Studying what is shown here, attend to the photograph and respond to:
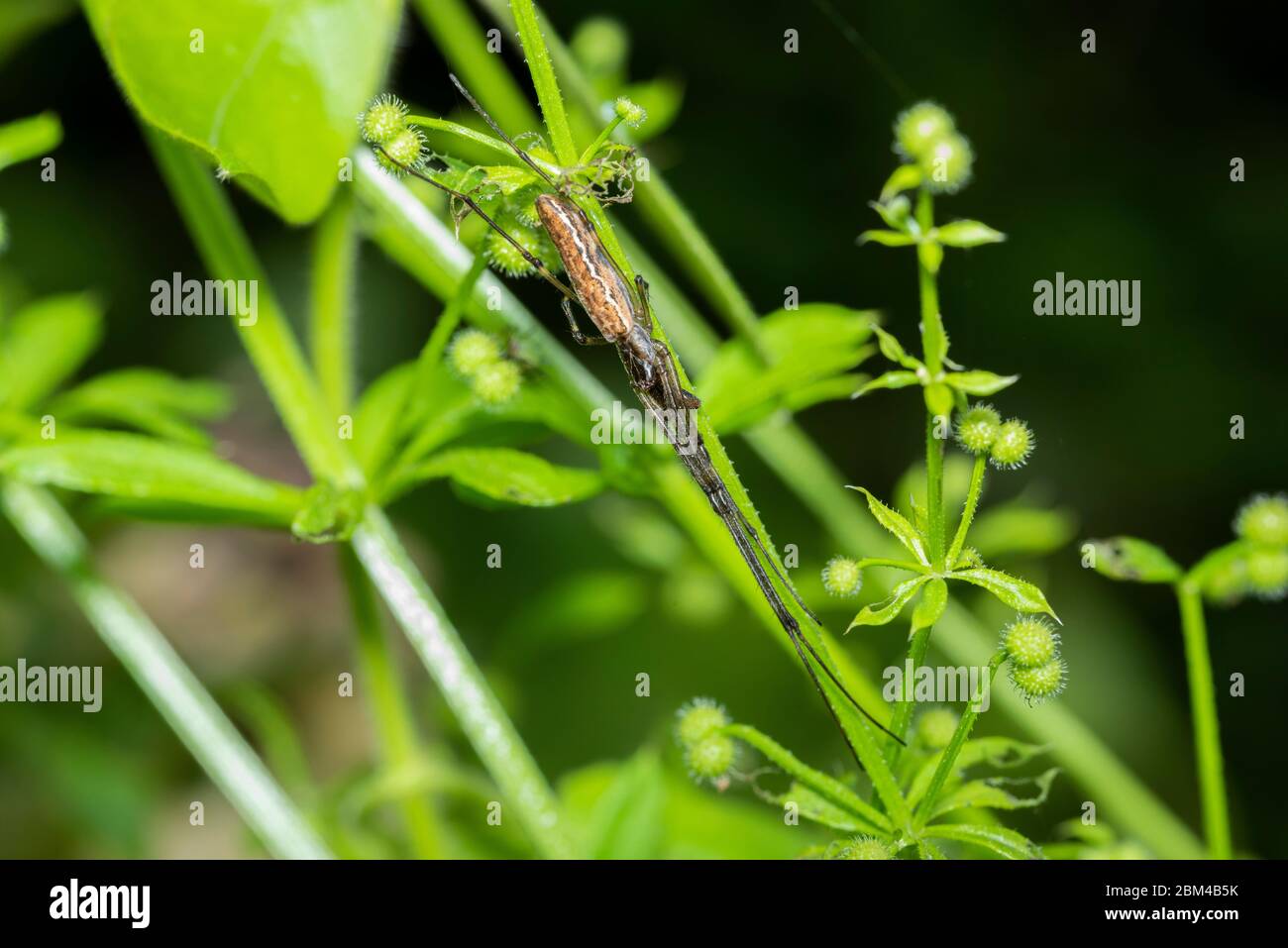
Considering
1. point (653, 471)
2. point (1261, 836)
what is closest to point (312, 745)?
point (653, 471)

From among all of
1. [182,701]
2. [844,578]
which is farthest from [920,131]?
[182,701]

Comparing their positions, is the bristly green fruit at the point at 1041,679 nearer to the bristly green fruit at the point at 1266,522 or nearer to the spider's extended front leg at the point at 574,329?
the bristly green fruit at the point at 1266,522

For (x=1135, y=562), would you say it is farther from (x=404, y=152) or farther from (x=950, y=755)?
(x=404, y=152)

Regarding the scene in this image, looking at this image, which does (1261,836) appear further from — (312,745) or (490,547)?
(312,745)

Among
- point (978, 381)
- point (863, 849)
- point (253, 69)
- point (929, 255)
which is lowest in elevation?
point (863, 849)

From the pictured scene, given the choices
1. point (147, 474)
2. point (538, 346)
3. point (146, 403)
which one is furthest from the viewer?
point (146, 403)

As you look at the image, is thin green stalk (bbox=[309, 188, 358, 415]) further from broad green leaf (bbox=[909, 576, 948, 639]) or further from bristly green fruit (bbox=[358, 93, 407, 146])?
broad green leaf (bbox=[909, 576, 948, 639])

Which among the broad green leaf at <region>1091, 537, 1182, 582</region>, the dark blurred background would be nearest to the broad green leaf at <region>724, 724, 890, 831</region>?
the broad green leaf at <region>1091, 537, 1182, 582</region>
